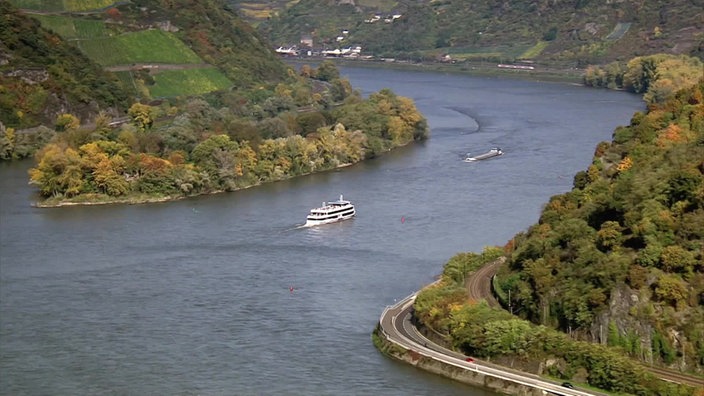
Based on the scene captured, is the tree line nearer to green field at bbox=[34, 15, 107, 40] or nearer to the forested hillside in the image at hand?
the forested hillside

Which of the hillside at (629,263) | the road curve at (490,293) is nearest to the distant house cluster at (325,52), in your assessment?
the hillside at (629,263)

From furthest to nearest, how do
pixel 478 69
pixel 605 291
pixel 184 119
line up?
pixel 478 69
pixel 184 119
pixel 605 291

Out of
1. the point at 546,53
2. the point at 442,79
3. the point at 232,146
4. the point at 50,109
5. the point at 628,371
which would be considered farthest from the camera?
the point at 546,53

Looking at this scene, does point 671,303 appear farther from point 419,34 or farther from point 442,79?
point 419,34

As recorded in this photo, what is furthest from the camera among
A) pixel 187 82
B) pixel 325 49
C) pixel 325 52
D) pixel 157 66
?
pixel 325 49

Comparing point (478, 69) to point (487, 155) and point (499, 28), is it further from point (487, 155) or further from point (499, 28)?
point (487, 155)

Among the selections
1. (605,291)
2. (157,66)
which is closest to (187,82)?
(157,66)

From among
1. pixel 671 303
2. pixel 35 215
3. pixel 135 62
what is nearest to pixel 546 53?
pixel 135 62

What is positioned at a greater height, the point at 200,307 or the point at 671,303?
the point at 671,303
